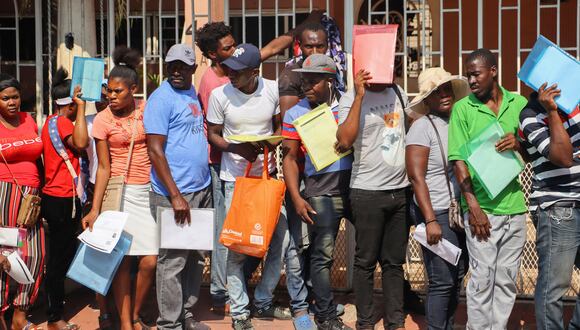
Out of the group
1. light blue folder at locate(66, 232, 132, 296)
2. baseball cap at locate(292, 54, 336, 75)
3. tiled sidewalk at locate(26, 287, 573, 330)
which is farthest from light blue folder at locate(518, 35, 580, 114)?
light blue folder at locate(66, 232, 132, 296)

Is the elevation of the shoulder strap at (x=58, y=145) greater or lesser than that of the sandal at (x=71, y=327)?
greater

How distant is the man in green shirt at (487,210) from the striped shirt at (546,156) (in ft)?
0.37

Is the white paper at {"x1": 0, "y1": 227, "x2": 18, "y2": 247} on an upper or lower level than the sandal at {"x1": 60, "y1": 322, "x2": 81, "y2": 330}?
upper

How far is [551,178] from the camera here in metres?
4.92

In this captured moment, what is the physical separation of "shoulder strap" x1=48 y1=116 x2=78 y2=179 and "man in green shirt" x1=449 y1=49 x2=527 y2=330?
267 centimetres

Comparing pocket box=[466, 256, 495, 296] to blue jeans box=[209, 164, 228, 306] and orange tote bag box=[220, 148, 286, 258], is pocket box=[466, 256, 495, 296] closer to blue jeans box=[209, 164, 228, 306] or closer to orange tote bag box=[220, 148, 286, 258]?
orange tote bag box=[220, 148, 286, 258]

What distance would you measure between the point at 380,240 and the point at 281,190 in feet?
2.38

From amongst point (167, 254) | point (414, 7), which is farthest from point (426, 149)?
point (414, 7)

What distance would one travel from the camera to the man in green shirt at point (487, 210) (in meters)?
4.95

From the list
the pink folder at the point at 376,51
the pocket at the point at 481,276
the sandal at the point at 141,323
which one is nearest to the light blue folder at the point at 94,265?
the sandal at the point at 141,323

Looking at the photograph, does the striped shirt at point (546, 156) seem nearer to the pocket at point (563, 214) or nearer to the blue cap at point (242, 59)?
the pocket at point (563, 214)

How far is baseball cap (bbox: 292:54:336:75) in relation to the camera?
211 inches

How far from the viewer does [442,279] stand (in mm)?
5203

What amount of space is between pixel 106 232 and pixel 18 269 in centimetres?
74
